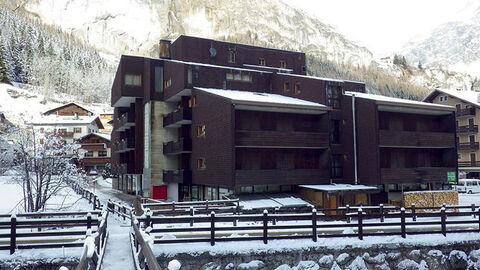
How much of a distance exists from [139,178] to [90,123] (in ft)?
174

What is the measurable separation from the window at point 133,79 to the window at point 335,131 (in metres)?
21.9

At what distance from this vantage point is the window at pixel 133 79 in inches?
1802

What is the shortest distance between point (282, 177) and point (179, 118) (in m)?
12.1

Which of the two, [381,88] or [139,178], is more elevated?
[381,88]

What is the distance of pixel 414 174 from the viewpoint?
36.8m

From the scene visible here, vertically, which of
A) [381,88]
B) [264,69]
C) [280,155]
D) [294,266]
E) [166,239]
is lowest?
[294,266]

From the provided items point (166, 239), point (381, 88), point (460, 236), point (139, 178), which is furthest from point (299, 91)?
point (381, 88)

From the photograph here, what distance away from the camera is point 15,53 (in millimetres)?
157250

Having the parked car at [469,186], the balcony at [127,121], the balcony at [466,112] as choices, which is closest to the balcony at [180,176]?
the balcony at [127,121]

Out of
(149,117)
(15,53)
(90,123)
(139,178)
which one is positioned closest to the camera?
(149,117)

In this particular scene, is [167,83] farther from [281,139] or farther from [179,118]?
[281,139]

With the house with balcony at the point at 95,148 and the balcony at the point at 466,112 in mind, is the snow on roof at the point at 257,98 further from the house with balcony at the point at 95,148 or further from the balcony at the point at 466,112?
the house with balcony at the point at 95,148

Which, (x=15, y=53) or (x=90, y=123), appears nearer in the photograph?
(x=90, y=123)

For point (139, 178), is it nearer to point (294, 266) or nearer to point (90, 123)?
point (294, 266)
